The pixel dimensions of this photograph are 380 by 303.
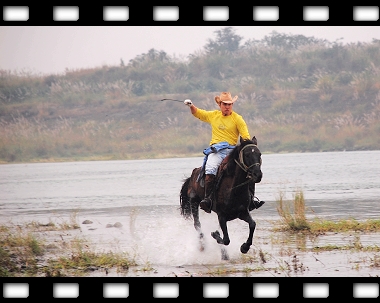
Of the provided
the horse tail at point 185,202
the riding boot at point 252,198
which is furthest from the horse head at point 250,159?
the horse tail at point 185,202

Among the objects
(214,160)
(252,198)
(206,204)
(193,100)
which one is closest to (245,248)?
(252,198)

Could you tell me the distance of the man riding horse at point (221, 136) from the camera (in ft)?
51.6

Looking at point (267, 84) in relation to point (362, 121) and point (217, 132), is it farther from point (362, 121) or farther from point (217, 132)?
point (217, 132)

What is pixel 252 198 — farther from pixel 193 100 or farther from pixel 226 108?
pixel 193 100

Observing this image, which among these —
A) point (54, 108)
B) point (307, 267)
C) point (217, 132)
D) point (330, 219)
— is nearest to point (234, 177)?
point (217, 132)

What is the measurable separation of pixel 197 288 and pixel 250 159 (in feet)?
Answer: 11.5

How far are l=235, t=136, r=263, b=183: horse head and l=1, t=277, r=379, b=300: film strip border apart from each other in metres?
2.85

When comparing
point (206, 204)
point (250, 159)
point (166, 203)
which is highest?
point (250, 159)

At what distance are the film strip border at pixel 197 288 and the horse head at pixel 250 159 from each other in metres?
2.85

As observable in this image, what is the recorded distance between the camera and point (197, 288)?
38.2 feet

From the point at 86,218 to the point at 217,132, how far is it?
8.12 metres

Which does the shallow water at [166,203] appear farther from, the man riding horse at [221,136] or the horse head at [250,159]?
the horse head at [250,159]

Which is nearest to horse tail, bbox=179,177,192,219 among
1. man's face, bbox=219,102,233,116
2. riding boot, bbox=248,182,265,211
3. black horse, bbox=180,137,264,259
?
black horse, bbox=180,137,264,259

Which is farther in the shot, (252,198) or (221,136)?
(221,136)
